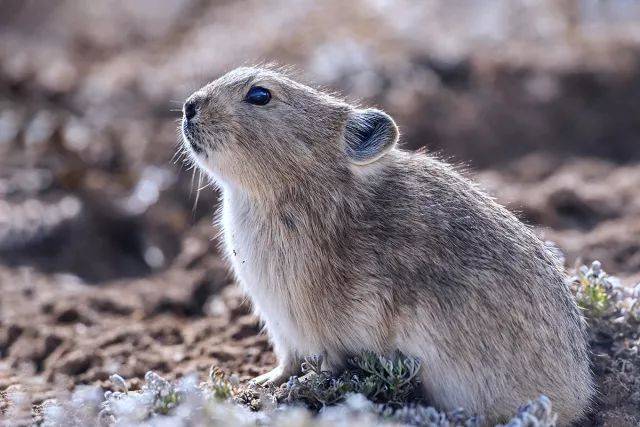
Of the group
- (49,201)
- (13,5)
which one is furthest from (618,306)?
(13,5)

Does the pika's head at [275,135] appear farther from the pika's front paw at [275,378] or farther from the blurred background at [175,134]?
the pika's front paw at [275,378]

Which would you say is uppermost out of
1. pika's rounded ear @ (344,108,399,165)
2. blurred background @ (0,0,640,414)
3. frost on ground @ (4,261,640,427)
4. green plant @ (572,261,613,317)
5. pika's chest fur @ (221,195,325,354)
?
blurred background @ (0,0,640,414)

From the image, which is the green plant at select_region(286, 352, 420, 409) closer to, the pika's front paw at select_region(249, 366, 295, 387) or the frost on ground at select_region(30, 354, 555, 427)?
the frost on ground at select_region(30, 354, 555, 427)

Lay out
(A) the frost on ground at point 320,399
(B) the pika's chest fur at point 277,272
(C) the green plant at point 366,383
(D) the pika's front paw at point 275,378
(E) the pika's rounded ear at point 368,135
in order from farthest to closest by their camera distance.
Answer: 1. (D) the pika's front paw at point 275,378
2. (E) the pika's rounded ear at point 368,135
3. (B) the pika's chest fur at point 277,272
4. (C) the green plant at point 366,383
5. (A) the frost on ground at point 320,399

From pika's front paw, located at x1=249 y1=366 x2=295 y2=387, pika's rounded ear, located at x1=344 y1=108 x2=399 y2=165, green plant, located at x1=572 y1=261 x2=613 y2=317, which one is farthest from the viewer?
green plant, located at x1=572 y1=261 x2=613 y2=317

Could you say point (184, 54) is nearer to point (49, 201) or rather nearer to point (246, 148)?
point (49, 201)

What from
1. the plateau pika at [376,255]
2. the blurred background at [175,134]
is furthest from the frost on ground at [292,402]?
the blurred background at [175,134]

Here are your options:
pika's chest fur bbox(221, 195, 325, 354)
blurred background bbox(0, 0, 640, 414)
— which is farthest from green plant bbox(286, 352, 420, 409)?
blurred background bbox(0, 0, 640, 414)

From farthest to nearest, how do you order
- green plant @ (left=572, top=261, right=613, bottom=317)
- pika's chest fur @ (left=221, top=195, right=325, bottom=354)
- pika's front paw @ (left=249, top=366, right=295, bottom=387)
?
green plant @ (left=572, top=261, right=613, bottom=317) → pika's front paw @ (left=249, top=366, right=295, bottom=387) → pika's chest fur @ (left=221, top=195, right=325, bottom=354)
